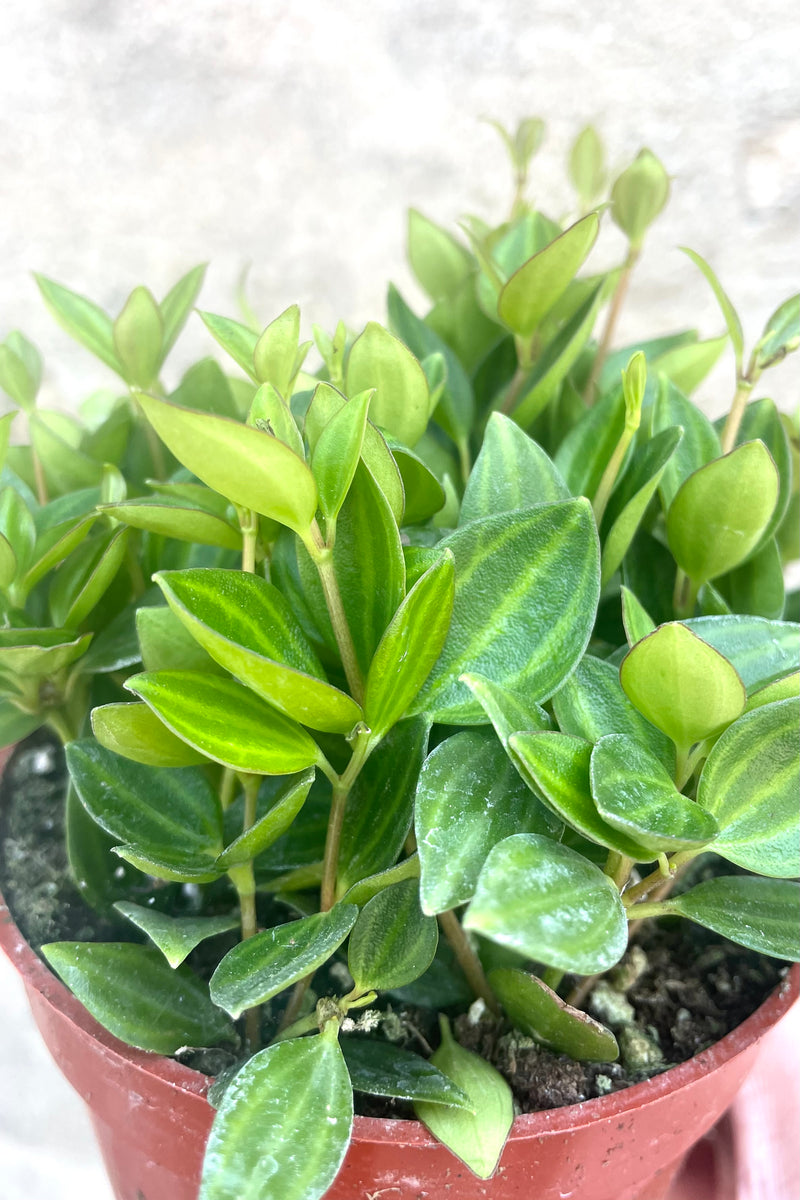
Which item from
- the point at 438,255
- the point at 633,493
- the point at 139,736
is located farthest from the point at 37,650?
the point at 438,255

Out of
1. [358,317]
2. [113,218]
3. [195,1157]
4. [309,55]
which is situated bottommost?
[195,1157]

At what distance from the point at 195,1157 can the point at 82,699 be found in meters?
0.22

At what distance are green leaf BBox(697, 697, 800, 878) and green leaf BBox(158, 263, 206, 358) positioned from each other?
0.38 metres

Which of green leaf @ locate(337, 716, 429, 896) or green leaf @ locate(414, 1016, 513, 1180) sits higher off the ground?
green leaf @ locate(337, 716, 429, 896)

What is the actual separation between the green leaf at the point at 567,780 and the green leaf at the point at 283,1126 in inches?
5.3

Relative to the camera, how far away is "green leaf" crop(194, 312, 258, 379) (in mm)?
407

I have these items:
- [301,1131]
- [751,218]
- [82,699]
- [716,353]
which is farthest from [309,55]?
[301,1131]

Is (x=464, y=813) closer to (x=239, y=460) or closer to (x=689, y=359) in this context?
(x=239, y=460)

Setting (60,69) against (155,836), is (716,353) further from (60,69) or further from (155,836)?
(60,69)

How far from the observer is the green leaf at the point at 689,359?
0.58m

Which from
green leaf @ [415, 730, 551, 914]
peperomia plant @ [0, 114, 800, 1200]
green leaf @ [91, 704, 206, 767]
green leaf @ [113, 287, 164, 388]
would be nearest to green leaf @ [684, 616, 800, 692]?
peperomia plant @ [0, 114, 800, 1200]

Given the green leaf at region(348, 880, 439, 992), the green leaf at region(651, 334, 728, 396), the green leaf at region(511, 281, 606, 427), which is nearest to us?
the green leaf at region(348, 880, 439, 992)

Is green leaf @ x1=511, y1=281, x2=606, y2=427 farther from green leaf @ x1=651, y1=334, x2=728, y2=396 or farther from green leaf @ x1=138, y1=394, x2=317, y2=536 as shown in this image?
green leaf @ x1=138, y1=394, x2=317, y2=536

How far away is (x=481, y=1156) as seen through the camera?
13.7 inches
